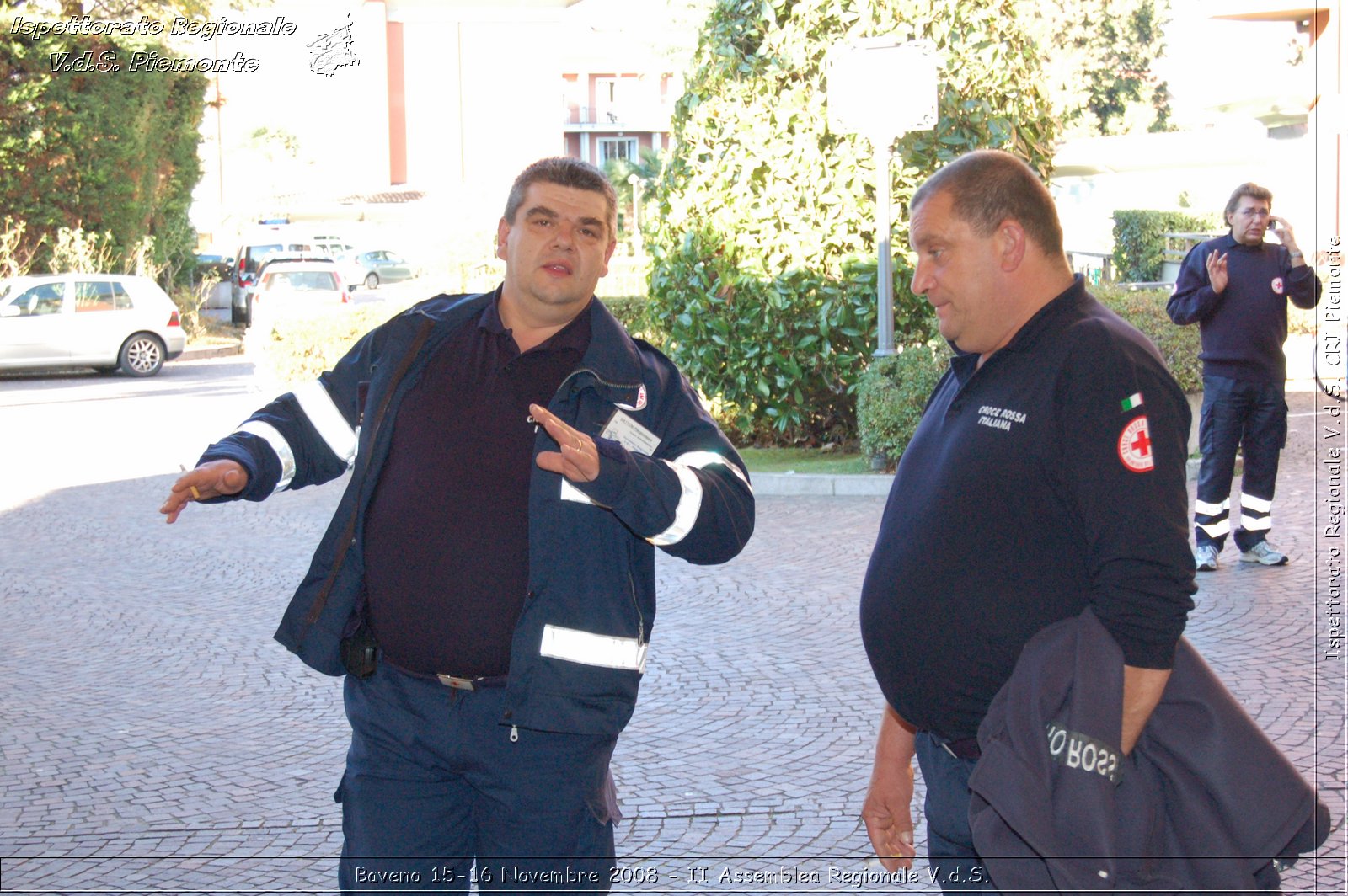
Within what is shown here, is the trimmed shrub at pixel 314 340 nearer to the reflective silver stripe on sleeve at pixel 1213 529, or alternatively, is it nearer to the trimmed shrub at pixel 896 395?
the trimmed shrub at pixel 896 395

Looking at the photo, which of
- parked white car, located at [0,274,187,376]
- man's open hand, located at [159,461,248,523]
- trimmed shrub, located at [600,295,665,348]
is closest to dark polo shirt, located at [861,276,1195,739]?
man's open hand, located at [159,461,248,523]

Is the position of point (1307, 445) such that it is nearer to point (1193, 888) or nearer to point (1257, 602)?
point (1257, 602)

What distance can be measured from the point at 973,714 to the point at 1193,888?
50 centimetres

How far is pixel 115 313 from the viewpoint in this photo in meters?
23.3

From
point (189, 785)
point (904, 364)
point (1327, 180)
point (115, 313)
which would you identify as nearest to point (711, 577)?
point (904, 364)

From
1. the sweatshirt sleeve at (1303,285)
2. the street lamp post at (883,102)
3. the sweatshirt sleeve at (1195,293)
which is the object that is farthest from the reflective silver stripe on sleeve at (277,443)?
the street lamp post at (883,102)

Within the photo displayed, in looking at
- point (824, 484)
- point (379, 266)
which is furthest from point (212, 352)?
point (379, 266)

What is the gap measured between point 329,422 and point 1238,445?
623 cm

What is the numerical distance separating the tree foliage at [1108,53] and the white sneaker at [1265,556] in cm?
5260

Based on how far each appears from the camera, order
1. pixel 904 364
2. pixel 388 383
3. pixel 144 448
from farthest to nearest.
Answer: pixel 144 448
pixel 904 364
pixel 388 383

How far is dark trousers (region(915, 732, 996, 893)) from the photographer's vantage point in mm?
2666

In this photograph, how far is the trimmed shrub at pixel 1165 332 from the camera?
11.8 meters

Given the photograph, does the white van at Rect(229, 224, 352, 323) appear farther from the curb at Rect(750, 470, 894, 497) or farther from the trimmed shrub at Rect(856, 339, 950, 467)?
the trimmed shrub at Rect(856, 339, 950, 467)

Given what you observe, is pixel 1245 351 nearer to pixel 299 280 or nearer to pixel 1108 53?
pixel 299 280
